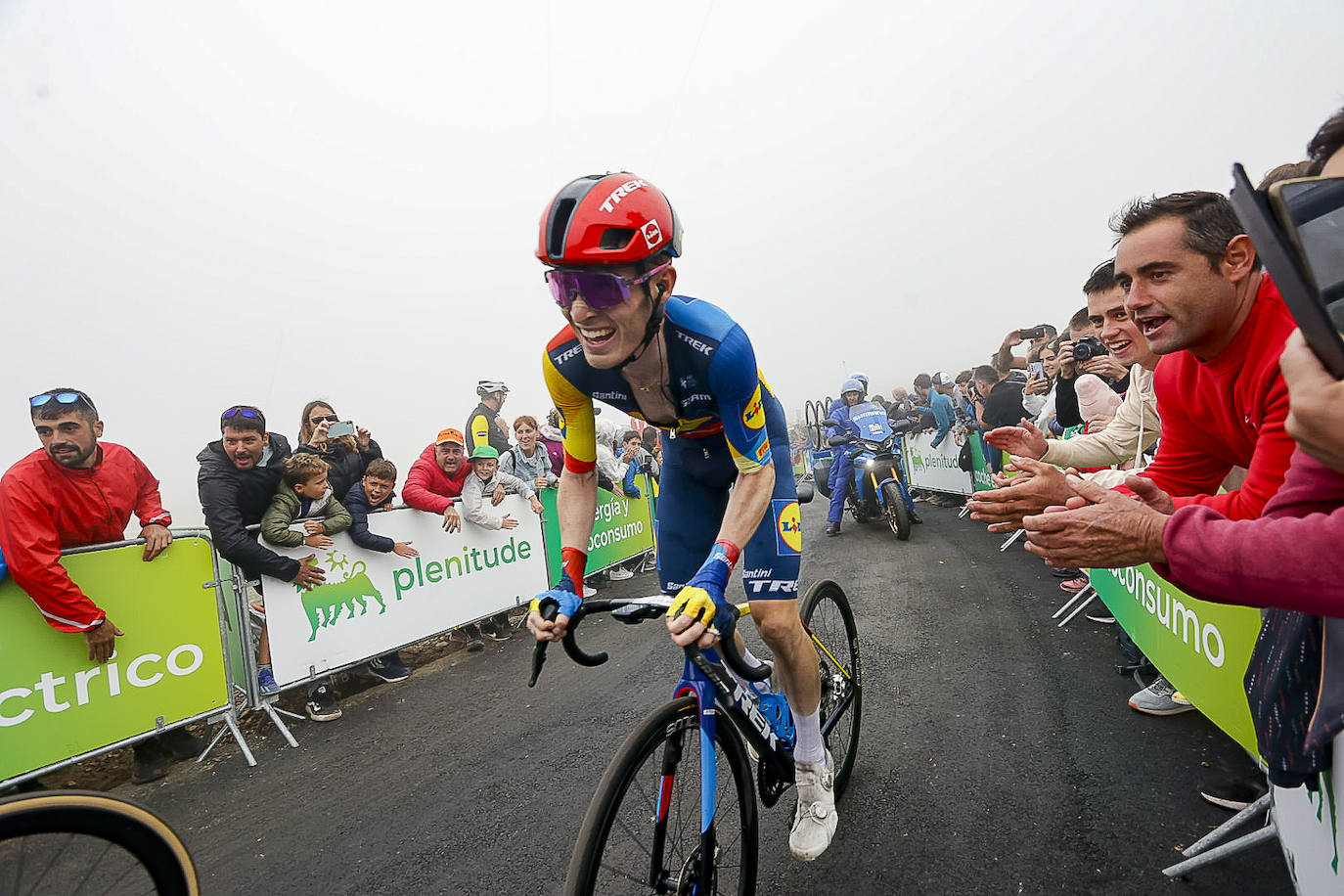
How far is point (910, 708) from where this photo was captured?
374cm

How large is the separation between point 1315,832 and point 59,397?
19.2 ft

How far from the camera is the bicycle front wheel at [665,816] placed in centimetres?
164

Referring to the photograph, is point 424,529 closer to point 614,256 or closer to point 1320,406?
point 614,256

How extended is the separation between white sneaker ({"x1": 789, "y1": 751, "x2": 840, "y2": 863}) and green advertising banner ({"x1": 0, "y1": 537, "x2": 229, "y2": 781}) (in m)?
3.95

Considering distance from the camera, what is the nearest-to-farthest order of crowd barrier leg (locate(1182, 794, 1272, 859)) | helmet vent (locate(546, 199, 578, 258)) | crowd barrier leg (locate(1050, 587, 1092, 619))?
helmet vent (locate(546, 199, 578, 258))
crowd barrier leg (locate(1182, 794, 1272, 859))
crowd barrier leg (locate(1050, 587, 1092, 619))

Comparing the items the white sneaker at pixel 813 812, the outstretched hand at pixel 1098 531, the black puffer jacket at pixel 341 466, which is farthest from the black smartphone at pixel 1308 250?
the black puffer jacket at pixel 341 466

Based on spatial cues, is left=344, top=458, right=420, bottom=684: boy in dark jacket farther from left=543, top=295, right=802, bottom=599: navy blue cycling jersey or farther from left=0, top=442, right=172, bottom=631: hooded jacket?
left=543, top=295, right=802, bottom=599: navy blue cycling jersey

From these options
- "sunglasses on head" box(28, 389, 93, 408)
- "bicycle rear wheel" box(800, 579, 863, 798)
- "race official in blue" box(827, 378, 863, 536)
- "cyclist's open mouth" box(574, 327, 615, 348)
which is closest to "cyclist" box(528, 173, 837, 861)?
"cyclist's open mouth" box(574, 327, 615, 348)

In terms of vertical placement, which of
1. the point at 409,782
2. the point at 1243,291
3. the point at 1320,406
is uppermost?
the point at 1243,291

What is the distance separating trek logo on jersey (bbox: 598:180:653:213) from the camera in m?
2.00

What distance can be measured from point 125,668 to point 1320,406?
530 centimetres

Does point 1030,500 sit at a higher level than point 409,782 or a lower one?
higher

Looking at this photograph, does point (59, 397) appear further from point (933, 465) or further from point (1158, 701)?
point (933, 465)

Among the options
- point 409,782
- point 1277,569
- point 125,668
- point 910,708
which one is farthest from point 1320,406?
point 125,668
